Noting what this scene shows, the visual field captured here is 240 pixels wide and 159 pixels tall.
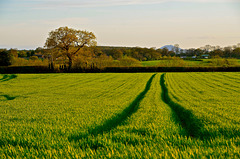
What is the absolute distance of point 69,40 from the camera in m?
65.2

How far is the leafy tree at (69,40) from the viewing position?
6481 cm

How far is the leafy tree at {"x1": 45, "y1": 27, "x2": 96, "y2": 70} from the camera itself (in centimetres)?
6481

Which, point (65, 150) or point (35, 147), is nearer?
point (65, 150)

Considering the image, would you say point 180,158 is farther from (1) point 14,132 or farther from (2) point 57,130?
(1) point 14,132

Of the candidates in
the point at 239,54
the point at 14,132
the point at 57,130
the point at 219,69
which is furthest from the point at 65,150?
the point at 239,54

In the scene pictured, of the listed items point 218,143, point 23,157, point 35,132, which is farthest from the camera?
point 35,132

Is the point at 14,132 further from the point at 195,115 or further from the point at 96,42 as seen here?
the point at 96,42

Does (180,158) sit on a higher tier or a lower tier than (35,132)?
higher

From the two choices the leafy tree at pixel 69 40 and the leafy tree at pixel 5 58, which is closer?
the leafy tree at pixel 69 40

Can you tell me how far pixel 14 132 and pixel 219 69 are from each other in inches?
2694

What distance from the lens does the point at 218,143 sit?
19.2 feet

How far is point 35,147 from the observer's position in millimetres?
6188

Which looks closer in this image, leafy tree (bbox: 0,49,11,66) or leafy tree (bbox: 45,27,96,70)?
leafy tree (bbox: 45,27,96,70)

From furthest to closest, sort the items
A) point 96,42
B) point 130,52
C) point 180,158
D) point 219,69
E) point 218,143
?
1. point 130,52
2. point 96,42
3. point 219,69
4. point 218,143
5. point 180,158
